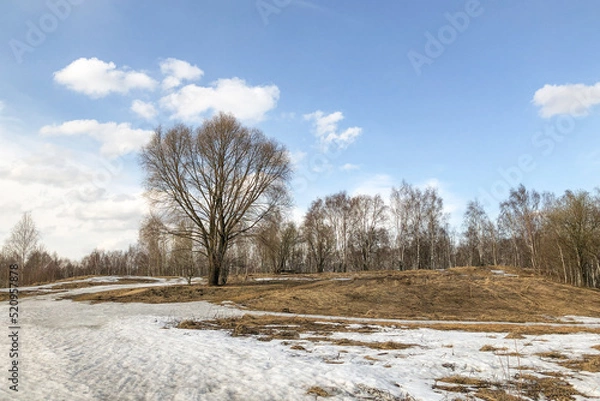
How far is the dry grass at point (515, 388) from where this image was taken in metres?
5.41

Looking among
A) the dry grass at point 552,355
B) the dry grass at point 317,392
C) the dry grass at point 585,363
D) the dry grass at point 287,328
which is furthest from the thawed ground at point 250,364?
the dry grass at point 287,328

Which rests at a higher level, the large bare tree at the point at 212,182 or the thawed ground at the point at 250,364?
the large bare tree at the point at 212,182

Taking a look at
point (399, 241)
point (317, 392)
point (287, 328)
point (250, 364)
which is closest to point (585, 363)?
point (317, 392)

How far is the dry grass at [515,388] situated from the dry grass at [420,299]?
10668mm

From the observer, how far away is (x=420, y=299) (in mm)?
21094

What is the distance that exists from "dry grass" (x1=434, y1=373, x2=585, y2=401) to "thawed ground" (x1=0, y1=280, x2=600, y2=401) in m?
0.20

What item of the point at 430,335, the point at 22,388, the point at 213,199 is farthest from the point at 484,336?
the point at 213,199

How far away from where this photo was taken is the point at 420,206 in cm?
5975

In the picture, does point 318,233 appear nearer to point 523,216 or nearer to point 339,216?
point 339,216

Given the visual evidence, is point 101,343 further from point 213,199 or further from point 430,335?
point 213,199

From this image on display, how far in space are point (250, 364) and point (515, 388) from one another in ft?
14.6

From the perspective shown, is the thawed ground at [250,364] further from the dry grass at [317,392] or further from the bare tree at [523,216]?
the bare tree at [523,216]

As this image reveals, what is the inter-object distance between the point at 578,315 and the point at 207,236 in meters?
24.4

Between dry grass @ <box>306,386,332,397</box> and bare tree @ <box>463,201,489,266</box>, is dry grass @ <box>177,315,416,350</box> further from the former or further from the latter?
bare tree @ <box>463,201,489,266</box>
